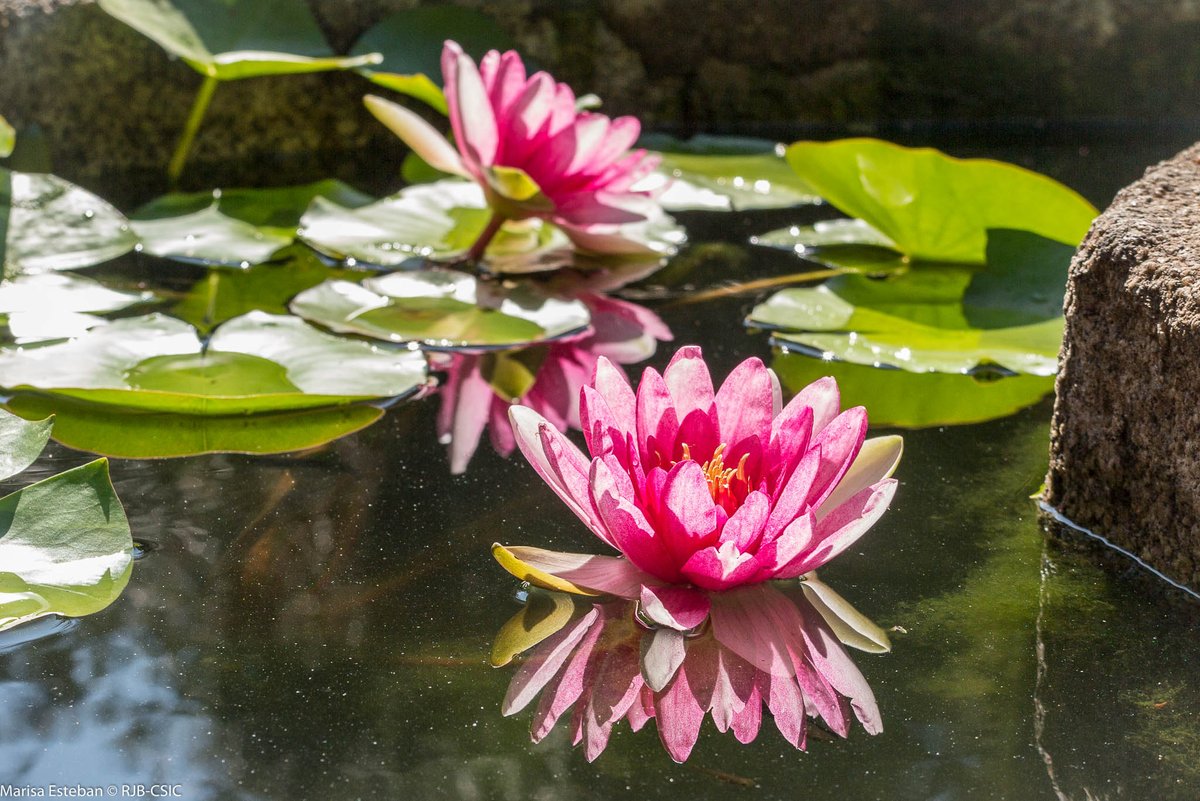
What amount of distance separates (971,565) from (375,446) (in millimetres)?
552

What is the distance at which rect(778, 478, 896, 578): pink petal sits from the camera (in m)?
0.82

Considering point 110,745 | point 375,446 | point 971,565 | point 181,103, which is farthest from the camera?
point 181,103

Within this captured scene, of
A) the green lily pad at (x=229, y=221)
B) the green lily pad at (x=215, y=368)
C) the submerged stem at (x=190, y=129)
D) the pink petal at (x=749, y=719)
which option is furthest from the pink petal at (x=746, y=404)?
the submerged stem at (x=190, y=129)

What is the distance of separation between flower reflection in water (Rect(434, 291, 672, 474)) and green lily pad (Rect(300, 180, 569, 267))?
0.92ft

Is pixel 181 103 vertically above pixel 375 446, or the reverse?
pixel 181 103

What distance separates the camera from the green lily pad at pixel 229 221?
5.63ft

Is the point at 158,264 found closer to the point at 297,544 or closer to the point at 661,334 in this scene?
the point at 661,334

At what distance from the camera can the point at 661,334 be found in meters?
1.50

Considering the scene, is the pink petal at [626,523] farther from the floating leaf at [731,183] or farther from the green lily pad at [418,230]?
the floating leaf at [731,183]

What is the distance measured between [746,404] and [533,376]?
1.65 ft

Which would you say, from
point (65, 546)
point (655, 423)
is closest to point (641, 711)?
point (655, 423)

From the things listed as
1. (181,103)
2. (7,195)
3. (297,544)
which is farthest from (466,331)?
(181,103)

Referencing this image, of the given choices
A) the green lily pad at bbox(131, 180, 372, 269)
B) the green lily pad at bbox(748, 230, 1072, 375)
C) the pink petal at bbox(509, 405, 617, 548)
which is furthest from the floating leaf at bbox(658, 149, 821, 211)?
the pink petal at bbox(509, 405, 617, 548)

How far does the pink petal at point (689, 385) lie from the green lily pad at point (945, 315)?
1.66 feet
